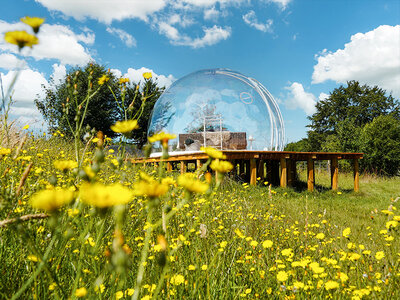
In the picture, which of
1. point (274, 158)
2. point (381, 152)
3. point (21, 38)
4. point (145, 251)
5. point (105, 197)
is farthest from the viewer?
point (381, 152)

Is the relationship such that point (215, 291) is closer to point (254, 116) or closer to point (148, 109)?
point (254, 116)

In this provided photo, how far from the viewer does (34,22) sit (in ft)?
2.58

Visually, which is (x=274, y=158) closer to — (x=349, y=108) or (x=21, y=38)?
(x=21, y=38)

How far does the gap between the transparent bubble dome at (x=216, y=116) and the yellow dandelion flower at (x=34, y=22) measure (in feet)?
26.6

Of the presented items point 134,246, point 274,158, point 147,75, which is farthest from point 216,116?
point 147,75

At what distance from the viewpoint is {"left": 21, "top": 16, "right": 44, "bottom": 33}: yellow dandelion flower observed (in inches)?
30.7

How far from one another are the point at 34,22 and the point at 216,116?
8152mm

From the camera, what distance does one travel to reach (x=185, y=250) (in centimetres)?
193

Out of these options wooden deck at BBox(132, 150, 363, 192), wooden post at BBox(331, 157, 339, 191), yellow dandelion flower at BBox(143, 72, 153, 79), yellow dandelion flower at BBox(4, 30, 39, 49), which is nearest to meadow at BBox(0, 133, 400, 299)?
yellow dandelion flower at BBox(4, 30, 39, 49)

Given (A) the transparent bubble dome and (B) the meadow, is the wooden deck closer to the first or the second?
(A) the transparent bubble dome

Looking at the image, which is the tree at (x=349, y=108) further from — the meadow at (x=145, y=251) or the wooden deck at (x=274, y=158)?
the meadow at (x=145, y=251)

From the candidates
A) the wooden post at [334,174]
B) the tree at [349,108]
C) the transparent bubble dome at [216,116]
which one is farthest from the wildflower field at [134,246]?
the tree at [349,108]

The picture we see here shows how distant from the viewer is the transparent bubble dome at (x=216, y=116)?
29.2 ft

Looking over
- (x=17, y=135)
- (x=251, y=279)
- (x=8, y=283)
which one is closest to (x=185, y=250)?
(x=251, y=279)
